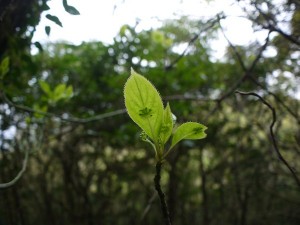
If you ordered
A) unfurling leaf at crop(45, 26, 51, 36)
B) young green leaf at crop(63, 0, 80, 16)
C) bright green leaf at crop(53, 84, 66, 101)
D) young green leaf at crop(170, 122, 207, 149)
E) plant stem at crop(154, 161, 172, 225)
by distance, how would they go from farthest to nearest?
bright green leaf at crop(53, 84, 66, 101) < unfurling leaf at crop(45, 26, 51, 36) < young green leaf at crop(63, 0, 80, 16) < young green leaf at crop(170, 122, 207, 149) < plant stem at crop(154, 161, 172, 225)

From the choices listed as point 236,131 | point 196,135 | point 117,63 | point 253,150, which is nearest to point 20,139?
point 117,63

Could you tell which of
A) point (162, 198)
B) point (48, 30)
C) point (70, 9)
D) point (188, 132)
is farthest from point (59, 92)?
point (162, 198)

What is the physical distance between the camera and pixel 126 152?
416 cm

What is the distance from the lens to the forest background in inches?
90.6

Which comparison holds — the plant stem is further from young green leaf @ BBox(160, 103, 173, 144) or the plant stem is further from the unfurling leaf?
the unfurling leaf

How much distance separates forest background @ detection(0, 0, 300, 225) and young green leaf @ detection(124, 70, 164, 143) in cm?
103

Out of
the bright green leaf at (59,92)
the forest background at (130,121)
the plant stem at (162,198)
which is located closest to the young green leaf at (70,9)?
the forest background at (130,121)

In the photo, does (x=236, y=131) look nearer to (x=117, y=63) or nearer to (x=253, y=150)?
(x=253, y=150)

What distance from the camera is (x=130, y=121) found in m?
3.25

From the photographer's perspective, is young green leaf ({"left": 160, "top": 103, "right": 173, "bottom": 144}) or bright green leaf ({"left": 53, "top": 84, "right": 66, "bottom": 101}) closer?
young green leaf ({"left": 160, "top": 103, "right": 173, "bottom": 144})

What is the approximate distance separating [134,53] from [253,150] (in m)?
1.71

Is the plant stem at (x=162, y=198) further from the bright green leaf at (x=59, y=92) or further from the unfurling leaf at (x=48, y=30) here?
the bright green leaf at (x=59, y=92)

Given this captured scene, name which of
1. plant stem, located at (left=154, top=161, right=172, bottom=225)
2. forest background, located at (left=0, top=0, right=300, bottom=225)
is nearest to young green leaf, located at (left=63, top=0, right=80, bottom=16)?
forest background, located at (left=0, top=0, right=300, bottom=225)

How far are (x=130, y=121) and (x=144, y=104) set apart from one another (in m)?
2.46
